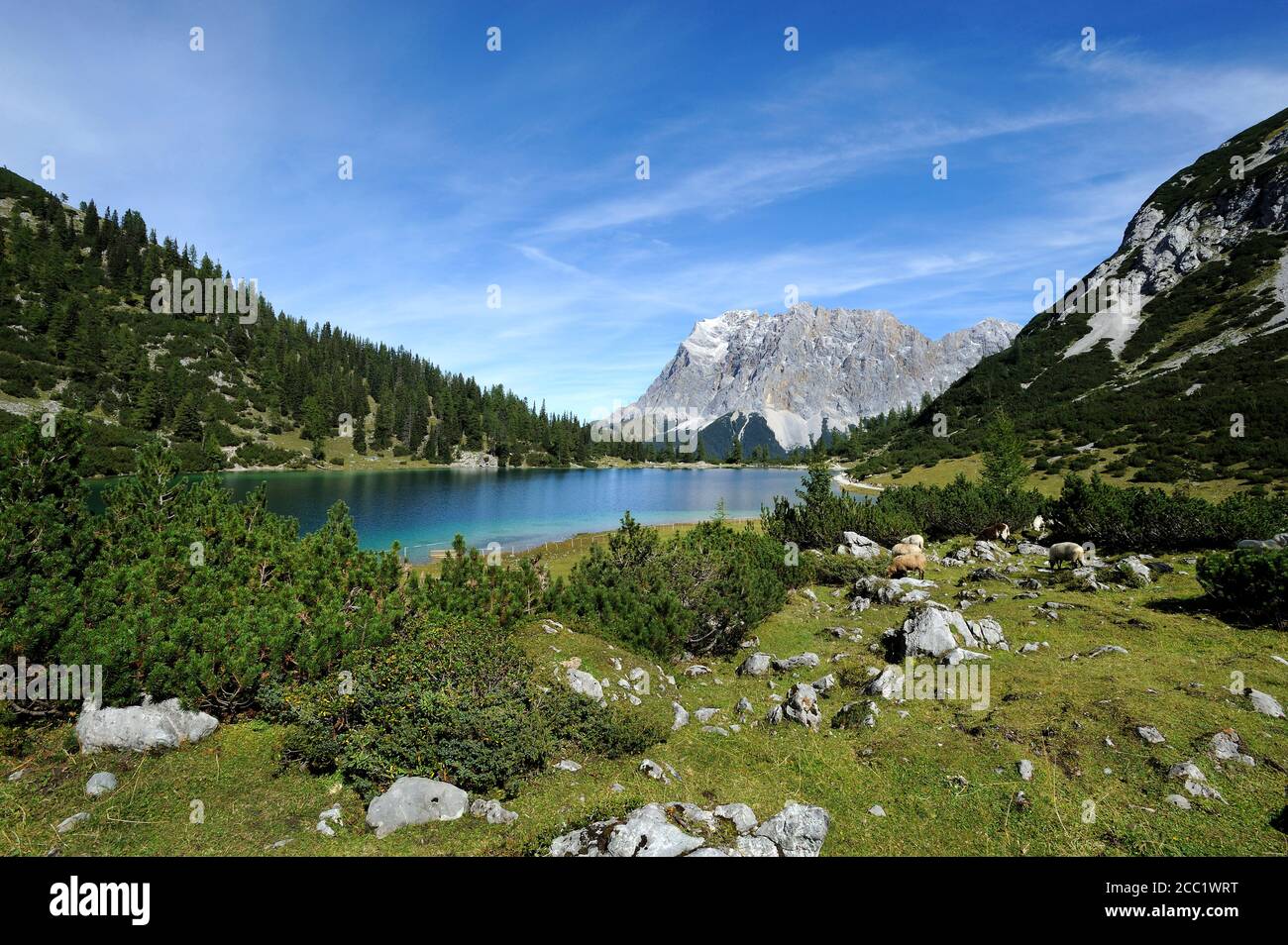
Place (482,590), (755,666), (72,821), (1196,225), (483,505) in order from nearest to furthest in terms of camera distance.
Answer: (72,821)
(482,590)
(755,666)
(483,505)
(1196,225)

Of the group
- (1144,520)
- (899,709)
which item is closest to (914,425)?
(1144,520)

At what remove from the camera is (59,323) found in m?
142

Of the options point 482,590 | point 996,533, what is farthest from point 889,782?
point 996,533

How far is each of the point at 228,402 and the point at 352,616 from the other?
7728 inches

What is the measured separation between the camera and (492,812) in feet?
23.7

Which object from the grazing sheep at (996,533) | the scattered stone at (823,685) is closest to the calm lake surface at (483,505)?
the grazing sheep at (996,533)

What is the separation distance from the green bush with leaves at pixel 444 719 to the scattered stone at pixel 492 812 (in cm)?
38

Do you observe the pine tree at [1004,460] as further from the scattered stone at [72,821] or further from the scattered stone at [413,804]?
the scattered stone at [72,821]

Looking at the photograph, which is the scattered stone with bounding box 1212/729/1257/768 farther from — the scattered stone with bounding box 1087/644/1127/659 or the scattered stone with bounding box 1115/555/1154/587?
the scattered stone with bounding box 1115/555/1154/587

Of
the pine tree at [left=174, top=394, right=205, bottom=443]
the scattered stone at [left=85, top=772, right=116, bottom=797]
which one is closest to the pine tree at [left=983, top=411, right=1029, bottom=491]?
the scattered stone at [left=85, top=772, right=116, bottom=797]

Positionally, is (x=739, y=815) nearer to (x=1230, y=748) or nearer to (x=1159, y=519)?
(x=1230, y=748)

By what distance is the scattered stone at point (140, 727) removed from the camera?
25.4 ft

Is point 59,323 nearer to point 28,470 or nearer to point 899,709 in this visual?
point 28,470

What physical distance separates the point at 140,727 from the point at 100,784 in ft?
3.71
